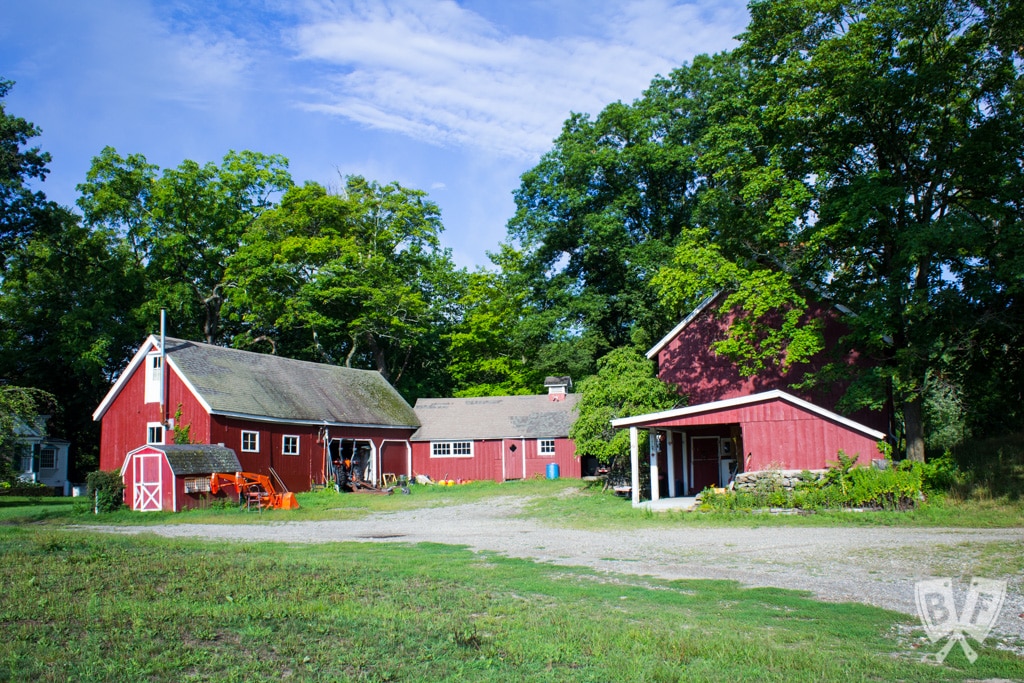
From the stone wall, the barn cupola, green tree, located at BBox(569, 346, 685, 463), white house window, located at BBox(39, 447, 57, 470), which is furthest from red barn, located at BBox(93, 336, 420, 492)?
the stone wall

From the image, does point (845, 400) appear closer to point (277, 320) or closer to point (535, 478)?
point (535, 478)

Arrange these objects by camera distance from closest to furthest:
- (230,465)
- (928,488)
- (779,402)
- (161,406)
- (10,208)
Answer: (928,488) < (779,402) < (230,465) < (161,406) < (10,208)

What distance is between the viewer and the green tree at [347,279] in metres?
48.6

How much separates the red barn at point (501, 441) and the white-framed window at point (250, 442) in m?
11.4

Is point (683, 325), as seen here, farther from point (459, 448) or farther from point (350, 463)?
point (350, 463)

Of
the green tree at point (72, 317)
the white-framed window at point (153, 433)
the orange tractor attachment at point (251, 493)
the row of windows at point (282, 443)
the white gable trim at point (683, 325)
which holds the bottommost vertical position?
the orange tractor attachment at point (251, 493)

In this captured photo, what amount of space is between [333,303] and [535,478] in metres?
18.9

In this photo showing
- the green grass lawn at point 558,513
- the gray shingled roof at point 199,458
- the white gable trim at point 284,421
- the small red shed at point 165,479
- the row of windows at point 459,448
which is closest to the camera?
the green grass lawn at point 558,513

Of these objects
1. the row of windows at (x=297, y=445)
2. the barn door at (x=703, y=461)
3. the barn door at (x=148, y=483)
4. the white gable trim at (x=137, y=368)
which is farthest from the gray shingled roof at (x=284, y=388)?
the barn door at (x=703, y=461)

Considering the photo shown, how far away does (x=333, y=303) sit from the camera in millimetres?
50625

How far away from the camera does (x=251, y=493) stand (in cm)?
2692

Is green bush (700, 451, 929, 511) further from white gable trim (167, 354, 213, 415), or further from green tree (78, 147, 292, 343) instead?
green tree (78, 147, 292, 343)

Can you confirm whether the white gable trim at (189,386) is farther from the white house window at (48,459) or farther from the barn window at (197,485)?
the white house window at (48,459)

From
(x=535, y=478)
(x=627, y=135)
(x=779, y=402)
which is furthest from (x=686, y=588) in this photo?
(x=627, y=135)
